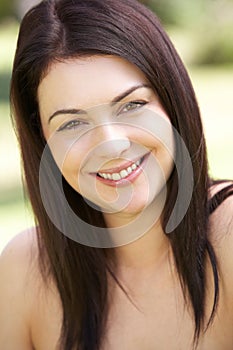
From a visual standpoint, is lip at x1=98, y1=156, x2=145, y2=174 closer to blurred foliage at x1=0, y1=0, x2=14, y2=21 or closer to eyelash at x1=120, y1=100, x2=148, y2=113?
eyelash at x1=120, y1=100, x2=148, y2=113

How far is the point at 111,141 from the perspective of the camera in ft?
9.05

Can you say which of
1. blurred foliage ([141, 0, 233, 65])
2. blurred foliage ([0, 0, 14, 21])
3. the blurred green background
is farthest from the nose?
blurred foliage ([0, 0, 14, 21])

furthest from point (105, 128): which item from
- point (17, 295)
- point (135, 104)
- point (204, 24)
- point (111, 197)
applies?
point (204, 24)

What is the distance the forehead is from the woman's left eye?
0.17 ft

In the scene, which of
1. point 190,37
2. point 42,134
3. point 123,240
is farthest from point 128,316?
point 190,37

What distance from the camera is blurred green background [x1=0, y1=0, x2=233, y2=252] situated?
25.0 ft

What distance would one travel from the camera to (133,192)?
285 cm

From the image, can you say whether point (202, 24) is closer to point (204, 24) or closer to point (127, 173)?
point (204, 24)

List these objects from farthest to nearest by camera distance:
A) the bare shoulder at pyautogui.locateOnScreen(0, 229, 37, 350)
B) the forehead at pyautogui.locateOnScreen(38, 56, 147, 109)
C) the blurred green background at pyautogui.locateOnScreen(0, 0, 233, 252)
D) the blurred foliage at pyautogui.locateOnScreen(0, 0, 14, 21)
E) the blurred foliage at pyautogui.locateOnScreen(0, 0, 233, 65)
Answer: the blurred foliage at pyautogui.locateOnScreen(0, 0, 14, 21) < the blurred foliage at pyautogui.locateOnScreen(0, 0, 233, 65) < the blurred green background at pyautogui.locateOnScreen(0, 0, 233, 252) < the bare shoulder at pyautogui.locateOnScreen(0, 229, 37, 350) < the forehead at pyautogui.locateOnScreen(38, 56, 147, 109)

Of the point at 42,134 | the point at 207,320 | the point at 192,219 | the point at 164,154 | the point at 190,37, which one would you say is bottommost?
the point at 207,320

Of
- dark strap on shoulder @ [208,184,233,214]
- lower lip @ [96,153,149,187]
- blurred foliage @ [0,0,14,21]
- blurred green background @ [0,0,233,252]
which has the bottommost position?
dark strap on shoulder @ [208,184,233,214]

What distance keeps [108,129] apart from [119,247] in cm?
52

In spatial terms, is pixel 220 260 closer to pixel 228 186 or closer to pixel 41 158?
pixel 228 186

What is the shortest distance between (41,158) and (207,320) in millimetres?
734
